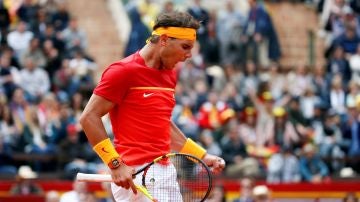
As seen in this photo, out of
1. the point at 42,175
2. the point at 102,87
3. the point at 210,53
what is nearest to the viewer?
the point at 102,87

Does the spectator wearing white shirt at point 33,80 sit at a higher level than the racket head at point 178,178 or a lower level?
lower

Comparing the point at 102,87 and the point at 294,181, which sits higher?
the point at 102,87

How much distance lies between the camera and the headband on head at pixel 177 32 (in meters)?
9.75

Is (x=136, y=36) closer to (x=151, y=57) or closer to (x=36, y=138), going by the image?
(x=36, y=138)

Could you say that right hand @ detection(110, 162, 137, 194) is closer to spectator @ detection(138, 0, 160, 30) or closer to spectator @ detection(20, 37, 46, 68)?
spectator @ detection(20, 37, 46, 68)

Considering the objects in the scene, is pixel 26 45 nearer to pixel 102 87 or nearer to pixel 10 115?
pixel 10 115

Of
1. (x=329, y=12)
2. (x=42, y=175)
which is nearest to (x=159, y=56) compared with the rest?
(x=42, y=175)

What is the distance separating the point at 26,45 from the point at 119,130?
39.8 ft

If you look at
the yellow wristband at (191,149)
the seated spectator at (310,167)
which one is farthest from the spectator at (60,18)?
the yellow wristband at (191,149)

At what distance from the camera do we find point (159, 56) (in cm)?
984

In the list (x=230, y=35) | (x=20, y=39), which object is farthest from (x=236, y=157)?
(x=230, y=35)

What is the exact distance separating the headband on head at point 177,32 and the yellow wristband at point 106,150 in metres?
0.93

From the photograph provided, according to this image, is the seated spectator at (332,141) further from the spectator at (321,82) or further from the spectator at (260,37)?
the spectator at (260,37)

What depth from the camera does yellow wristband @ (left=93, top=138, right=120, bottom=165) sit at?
30.9 ft
